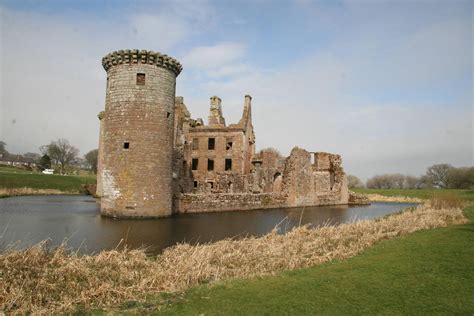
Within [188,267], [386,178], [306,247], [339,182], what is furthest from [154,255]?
[386,178]

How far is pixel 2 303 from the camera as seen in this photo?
5.12m

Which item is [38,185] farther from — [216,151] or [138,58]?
[138,58]

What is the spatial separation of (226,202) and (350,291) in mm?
16712

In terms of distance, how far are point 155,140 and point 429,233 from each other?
38.0ft

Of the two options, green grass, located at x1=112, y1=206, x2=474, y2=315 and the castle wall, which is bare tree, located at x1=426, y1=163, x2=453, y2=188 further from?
green grass, located at x1=112, y1=206, x2=474, y2=315

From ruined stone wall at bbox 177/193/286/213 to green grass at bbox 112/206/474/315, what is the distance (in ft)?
42.3

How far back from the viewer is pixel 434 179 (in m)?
86.5

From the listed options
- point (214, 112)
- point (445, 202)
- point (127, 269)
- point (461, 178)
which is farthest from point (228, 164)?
point (461, 178)

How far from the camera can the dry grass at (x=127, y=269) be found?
18.0 feet

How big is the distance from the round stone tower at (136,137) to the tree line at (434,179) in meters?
60.7

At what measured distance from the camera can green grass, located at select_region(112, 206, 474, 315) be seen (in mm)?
5090

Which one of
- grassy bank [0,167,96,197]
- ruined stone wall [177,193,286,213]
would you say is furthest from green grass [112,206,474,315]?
grassy bank [0,167,96,197]

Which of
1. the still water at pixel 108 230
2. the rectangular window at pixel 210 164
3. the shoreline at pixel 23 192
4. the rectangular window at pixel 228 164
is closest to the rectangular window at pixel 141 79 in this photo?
the still water at pixel 108 230

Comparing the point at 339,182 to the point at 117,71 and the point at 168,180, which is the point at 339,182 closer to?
the point at 168,180
